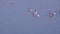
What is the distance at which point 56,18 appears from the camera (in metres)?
1.11

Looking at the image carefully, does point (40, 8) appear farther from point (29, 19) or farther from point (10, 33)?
point (10, 33)

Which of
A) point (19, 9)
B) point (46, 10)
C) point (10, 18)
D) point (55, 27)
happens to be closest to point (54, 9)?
point (46, 10)

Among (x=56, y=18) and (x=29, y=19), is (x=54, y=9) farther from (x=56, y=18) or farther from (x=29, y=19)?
(x=29, y=19)

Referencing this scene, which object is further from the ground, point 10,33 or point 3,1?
point 3,1

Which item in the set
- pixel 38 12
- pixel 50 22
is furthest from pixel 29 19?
pixel 50 22

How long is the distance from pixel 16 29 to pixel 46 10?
15.0 inches

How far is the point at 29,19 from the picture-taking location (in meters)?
1.11

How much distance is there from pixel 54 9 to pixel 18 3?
0.38 m

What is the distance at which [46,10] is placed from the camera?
110 cm

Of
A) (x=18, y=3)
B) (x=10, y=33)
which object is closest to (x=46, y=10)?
(x=18, y=3)

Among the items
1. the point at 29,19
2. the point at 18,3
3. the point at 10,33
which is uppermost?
the point at 18,3

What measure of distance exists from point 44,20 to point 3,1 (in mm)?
477

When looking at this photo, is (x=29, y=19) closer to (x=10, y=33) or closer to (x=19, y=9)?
(x=19, y=9)

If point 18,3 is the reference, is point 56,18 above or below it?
below
